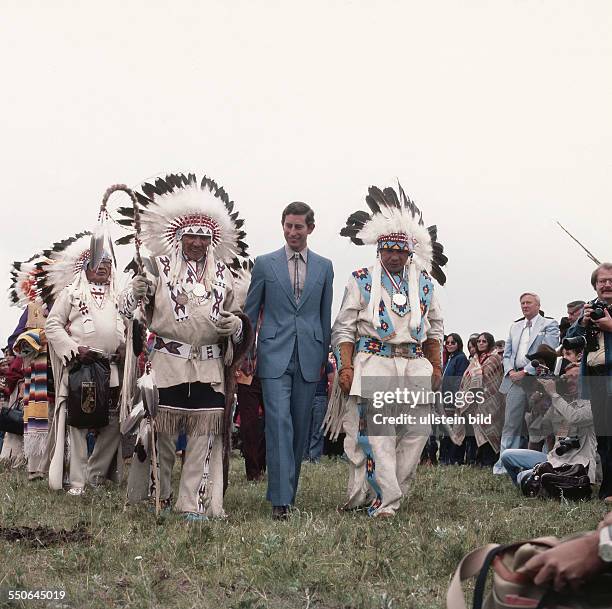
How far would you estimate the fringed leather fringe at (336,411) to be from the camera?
719 cm

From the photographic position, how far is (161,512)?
6410 mm

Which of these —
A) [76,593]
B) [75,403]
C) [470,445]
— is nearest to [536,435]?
[470,445]

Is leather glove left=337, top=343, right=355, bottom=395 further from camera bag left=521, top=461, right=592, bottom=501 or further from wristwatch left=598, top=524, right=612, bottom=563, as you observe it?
wristwatch left=598, top=524, right=612, bottom=563

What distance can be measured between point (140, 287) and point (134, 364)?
80cm

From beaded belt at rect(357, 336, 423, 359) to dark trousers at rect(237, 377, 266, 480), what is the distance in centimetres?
264

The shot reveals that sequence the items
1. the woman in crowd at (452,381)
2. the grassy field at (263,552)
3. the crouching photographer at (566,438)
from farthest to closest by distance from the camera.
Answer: the woman in crowd at (452,381), the crouching photographer at (566,438), the grassy field at (263,552)

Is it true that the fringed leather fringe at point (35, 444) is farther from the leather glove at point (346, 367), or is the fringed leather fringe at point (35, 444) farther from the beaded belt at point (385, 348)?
the beaded belt at point (385, 348)

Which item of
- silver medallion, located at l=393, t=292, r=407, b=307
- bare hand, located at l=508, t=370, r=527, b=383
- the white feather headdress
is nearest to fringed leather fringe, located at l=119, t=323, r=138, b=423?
silver medallion, located at l=393, t=292, r=407, b=307

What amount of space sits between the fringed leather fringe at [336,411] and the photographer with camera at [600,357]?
2010mm

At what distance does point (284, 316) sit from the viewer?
22.9 ft

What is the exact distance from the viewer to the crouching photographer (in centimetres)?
798

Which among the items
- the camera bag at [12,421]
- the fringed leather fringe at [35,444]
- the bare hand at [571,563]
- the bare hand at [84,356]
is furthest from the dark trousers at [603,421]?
the camera bag at [12,421]

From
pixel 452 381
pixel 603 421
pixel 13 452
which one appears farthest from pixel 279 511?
pixel 452 381

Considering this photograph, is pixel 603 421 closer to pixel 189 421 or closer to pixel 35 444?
pixel 189 421
